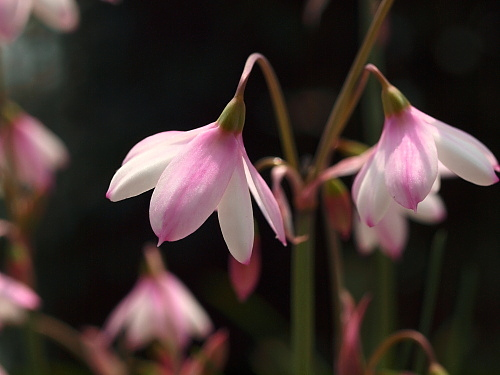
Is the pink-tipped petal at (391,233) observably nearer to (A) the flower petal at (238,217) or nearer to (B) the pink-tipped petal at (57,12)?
(A) the flower petal at (238,217)

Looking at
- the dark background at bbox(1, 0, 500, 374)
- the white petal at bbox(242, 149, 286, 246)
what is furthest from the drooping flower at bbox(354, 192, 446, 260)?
the dark background at bbox(1, 0, 500, 374)

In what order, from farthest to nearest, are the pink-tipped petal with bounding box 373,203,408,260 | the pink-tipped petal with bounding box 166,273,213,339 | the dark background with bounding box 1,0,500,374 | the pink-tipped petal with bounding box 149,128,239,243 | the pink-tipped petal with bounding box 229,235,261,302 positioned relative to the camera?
1. the dark background with bounding box 1,0,500,374
2. the pink-tipped petal with bounding box 166,273,213,339
3. the pink-tipped petal with bounding box 373,203,408,260
4. the pink-tipped petal with bounding box 229,235,261,302
5. the pink-tipped petal with bounding box 149,128,239,243

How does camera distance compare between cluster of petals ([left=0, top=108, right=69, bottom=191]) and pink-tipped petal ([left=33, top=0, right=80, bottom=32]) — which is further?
cluster of petals ([left=0, top=108, right=69, bottom=191])

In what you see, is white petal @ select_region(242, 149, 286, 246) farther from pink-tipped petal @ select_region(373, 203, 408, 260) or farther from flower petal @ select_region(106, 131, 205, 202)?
pink-tipped petal @ select_region(373, 203, 408, 260)

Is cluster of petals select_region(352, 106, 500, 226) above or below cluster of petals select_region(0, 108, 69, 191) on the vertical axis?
above

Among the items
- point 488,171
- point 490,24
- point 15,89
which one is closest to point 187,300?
point 488,171

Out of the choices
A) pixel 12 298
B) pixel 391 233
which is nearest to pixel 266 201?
pixel 391 233

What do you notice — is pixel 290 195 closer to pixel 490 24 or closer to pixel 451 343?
pixel 490 24

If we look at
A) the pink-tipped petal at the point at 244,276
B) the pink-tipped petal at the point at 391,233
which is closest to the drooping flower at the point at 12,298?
the pink-tipped petal at the point at 244,276

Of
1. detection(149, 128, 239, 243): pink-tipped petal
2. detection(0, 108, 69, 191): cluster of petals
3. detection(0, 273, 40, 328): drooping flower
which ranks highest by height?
detection(149, 128, 239, 243): pink-tipped petal
